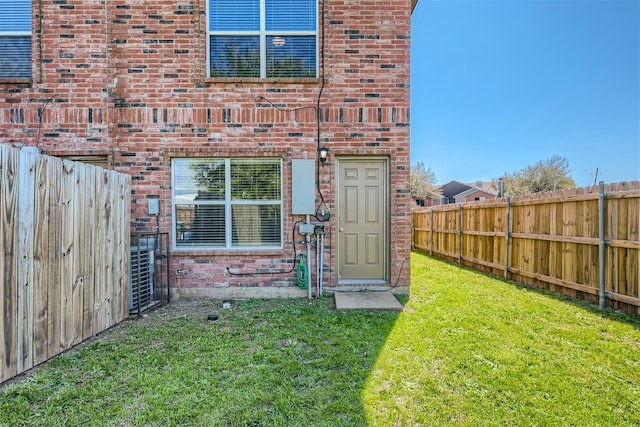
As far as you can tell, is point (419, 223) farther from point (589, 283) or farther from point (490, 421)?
point (490, 421)

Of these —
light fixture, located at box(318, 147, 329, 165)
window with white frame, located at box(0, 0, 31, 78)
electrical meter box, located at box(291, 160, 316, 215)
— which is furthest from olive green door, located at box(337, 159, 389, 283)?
window with white frame, located at box(0, 0, 31, 78)

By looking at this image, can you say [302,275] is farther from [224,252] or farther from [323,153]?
[323,153]

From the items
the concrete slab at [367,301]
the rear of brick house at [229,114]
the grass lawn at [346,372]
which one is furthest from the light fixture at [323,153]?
the grass lawn at [346,372]

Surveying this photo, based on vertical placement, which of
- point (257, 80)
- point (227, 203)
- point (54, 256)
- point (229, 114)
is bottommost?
point (54, 256)

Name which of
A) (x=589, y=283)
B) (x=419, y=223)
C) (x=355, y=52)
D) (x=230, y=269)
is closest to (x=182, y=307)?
(x=230, y=269)

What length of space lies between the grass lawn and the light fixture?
2473 millimetres

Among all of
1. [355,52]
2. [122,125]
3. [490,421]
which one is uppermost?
[355,52]

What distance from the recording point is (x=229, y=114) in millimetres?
5289

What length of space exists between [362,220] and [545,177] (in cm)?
2564

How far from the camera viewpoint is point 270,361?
3092 mm

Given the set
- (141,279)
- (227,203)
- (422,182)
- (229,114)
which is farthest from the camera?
(422,182)

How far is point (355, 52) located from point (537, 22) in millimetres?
17242

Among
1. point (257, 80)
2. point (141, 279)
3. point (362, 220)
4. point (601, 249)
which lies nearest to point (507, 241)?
point (601, 249)

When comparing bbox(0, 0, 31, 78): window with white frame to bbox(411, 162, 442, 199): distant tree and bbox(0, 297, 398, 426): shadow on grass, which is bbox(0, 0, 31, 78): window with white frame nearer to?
bbox(0, 297, 398, 426): shadow on grass
